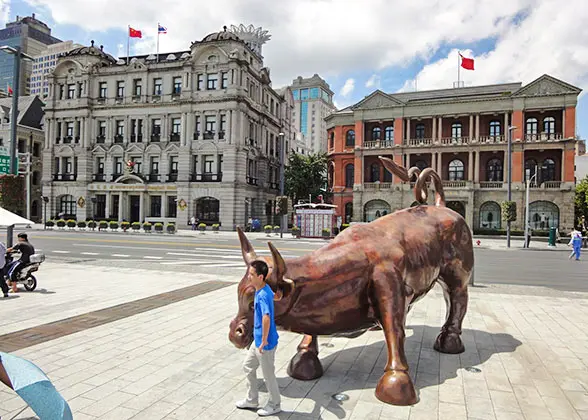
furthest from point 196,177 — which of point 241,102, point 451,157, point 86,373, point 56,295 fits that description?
point 86,373

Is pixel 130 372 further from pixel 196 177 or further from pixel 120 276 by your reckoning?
pixel 196 177

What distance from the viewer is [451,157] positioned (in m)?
43.9

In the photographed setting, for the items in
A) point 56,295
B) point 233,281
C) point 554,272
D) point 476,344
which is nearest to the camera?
point 476,344

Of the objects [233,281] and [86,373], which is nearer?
[86,373]

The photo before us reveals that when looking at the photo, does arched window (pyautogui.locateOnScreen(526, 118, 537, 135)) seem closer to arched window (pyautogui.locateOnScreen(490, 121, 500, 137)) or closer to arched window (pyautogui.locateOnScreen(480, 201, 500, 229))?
arched window (pyautogui.locateOnScreen(490, 121, 500, 137))

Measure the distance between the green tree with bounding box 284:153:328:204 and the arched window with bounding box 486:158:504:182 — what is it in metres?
18.1

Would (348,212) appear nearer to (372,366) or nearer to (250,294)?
(372,366)

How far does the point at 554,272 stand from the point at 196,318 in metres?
15.2

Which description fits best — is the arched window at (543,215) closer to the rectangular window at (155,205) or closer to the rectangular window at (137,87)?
the rectangular window at (155,205)

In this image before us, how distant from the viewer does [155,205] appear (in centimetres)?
4694

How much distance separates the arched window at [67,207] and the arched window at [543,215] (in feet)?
168

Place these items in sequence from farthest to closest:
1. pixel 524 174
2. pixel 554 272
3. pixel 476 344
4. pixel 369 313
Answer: pixel 524 174 < pixel 554 272 < pixel 476 344 < pixel 369 313

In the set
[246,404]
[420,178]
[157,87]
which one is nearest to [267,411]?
[246,404]

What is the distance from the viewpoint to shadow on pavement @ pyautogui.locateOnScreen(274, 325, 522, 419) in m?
4.72
